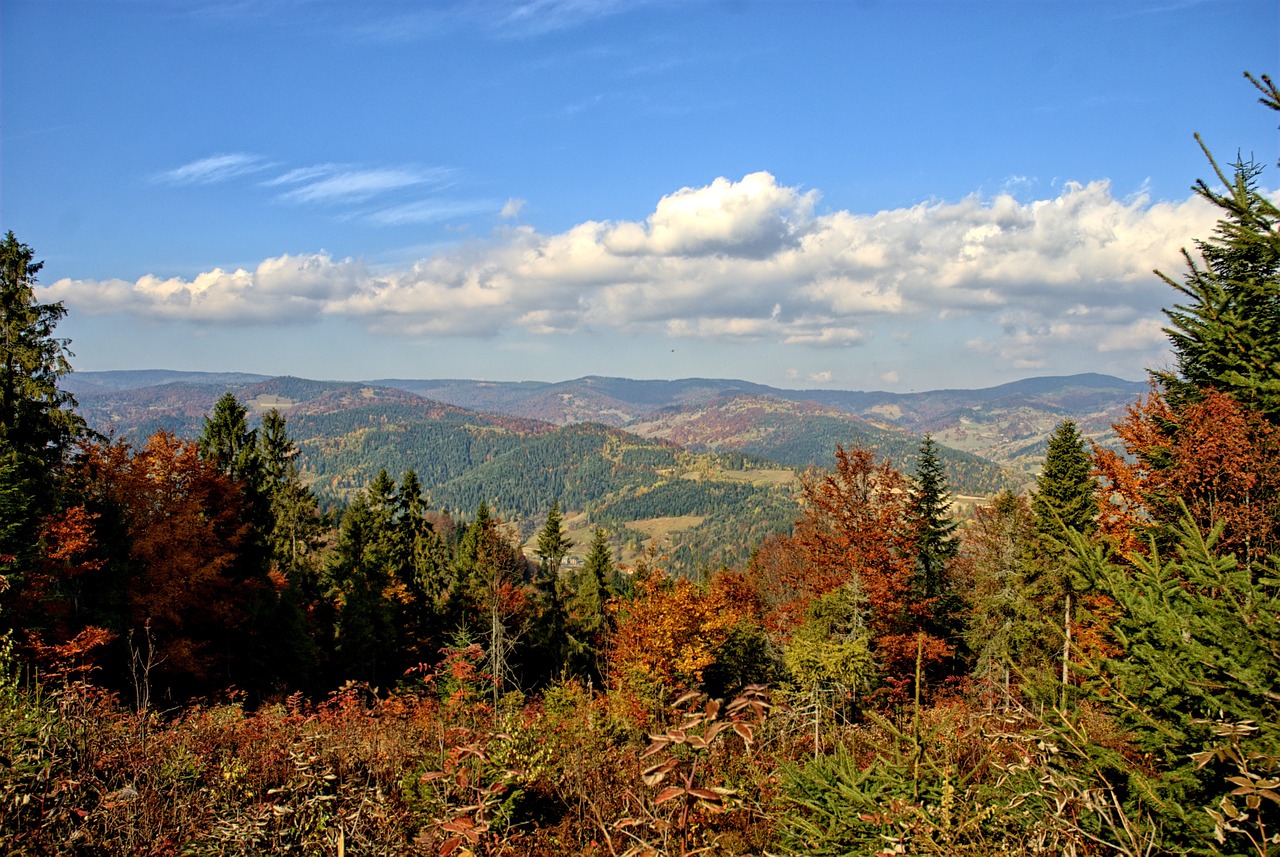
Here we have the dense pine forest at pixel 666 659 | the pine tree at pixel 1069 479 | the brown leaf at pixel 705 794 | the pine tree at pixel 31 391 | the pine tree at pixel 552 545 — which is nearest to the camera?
the brown leaf at pixel 705 794

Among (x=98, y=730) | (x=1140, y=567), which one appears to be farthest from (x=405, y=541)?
(x=1140, y=567)

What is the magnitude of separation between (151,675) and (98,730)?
15.9 metres

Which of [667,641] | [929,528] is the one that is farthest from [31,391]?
[929,528]

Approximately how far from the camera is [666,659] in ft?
73.1

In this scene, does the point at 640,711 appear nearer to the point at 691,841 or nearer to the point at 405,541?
the point at 691,841

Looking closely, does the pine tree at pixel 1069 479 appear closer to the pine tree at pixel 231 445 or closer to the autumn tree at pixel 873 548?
the autumn tree at pixel 873 548

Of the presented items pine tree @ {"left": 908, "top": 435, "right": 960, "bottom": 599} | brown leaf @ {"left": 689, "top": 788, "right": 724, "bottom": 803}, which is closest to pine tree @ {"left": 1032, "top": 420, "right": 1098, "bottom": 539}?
pine tree @ {"left": 908, "top": 435, "right": 960, "bottom": 599}

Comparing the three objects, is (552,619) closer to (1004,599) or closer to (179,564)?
(179,564)

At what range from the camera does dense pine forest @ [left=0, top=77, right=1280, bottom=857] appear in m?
3.36

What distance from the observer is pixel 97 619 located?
18234 mm

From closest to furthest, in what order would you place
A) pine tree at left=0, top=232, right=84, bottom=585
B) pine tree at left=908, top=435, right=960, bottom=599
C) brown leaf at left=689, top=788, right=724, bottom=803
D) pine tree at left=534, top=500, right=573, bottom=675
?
brown leaf at left=689, top=788, right=724, bottom=803, pine tree at left=0, top=232, right=84, bottom=585, pine tree at left=908, top=435, right=960, bottom=599, pine tree at left=534, top=500, right=573, bottom=675

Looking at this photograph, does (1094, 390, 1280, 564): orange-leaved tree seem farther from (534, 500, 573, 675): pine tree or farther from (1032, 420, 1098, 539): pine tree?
(534, 500, 573, 675): pine tree

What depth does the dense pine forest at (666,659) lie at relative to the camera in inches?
132

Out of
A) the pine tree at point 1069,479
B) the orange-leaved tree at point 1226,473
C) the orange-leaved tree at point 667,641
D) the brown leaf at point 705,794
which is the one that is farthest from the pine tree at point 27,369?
the pine tree at point 1069,479
